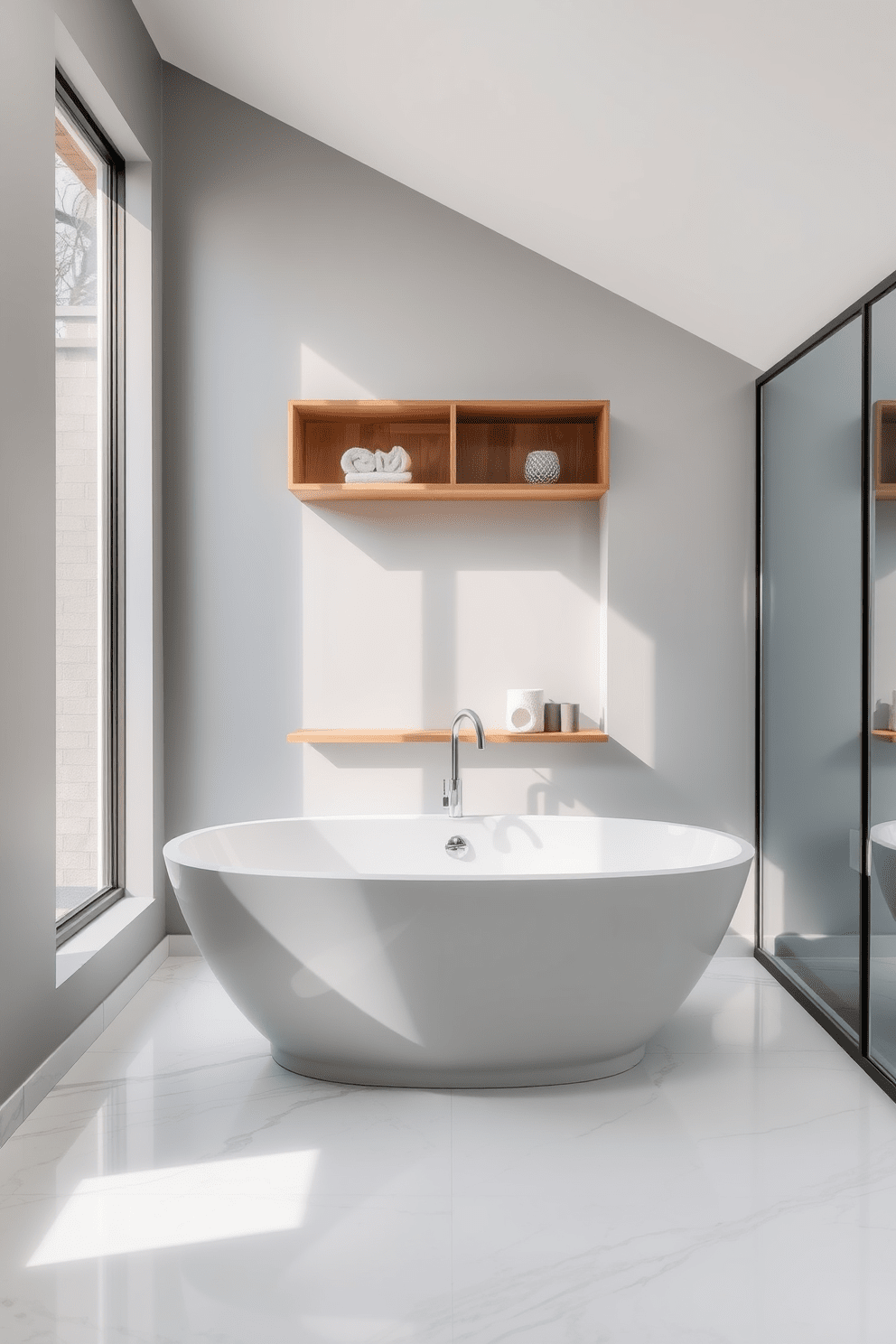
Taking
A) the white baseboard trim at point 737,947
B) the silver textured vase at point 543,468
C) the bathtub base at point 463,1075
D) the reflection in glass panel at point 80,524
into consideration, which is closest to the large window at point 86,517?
the reflection in glass panel at point 80,524

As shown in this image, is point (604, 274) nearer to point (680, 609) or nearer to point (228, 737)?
point (680, 609)

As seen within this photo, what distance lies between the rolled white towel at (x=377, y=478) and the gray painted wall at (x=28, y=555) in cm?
103

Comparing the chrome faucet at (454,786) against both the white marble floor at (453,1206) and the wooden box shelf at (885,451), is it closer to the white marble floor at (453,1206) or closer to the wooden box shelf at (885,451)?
the white marble floor at (453,1206)

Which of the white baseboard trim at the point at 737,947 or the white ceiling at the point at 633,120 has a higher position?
the white ceiling at the point at 633,120

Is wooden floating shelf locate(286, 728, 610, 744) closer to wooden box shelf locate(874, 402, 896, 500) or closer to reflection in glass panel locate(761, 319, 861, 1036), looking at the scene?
reflection in glass panel locate(761, 319, 861, 1036)

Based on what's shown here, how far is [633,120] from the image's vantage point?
243 centimetres

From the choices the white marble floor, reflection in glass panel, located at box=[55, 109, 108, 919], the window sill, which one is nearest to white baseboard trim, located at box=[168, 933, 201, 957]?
the window sill

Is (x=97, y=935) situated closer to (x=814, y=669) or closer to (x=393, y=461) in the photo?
(x=393, y=461)

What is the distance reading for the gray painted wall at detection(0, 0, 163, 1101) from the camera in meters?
2.13

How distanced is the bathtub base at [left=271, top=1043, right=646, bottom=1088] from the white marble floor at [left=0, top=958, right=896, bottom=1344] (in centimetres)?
3

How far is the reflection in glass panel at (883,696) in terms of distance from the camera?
231 cm

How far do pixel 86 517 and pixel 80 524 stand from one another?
6cm

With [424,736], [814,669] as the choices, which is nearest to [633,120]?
[814,669]

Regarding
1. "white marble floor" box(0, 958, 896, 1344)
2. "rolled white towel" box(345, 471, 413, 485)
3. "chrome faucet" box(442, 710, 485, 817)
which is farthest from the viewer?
"rolled white towel" box(345, 471, 413, 485)
